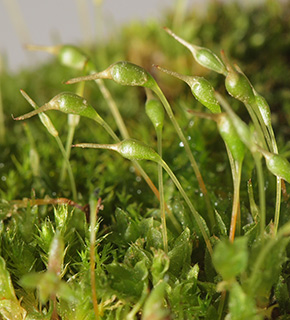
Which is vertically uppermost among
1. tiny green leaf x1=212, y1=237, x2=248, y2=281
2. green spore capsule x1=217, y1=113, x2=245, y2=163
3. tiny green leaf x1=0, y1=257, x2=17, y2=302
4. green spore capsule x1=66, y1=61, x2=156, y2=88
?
green spore capsule x1=66, y1=61, x2=156, y2=88

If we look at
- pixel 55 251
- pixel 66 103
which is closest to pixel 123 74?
pixel 66 103

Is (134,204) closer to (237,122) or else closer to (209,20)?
(237,122)

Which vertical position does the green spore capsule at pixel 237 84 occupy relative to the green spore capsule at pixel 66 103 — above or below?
above

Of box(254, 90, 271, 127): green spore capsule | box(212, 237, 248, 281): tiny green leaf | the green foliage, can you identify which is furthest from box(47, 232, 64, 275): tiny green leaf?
box(254, 90, 271, 127): green spore capsule

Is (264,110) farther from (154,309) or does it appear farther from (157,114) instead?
(154,309)

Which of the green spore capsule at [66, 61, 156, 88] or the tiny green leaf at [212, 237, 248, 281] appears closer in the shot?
the tiny green leaf at [212, 237, 248, 281]

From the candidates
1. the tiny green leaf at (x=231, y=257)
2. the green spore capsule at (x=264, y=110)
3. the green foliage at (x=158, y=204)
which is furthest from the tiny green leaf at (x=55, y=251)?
the green spore capsule at (x=264, y=110)

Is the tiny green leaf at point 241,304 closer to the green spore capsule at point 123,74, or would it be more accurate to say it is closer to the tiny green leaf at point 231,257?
the tiny green leaf at point 231,257

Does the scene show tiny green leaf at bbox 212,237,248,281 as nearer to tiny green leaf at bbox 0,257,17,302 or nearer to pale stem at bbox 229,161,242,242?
pale stem at bbox 229,161,242,242

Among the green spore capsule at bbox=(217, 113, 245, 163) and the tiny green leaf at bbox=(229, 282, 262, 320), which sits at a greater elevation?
the green spore capsule at bbox=(217, 113, 245, 163)
